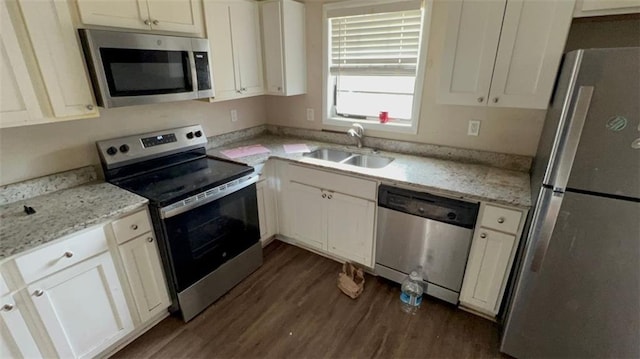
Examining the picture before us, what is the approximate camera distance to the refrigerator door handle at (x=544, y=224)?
4.27ft

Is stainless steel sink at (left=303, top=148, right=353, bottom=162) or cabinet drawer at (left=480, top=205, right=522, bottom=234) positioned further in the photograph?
stainless steel sink at (left=303, top=148, right=353, bottom=162)

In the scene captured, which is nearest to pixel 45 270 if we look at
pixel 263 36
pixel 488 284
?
pixel 263 36

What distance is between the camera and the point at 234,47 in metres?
2.27

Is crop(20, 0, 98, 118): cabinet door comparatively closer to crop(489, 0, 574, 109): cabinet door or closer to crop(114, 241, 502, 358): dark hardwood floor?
crop(114, 241, 502, 358): dark hardwood floor

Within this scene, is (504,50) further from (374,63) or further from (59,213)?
(59,213)

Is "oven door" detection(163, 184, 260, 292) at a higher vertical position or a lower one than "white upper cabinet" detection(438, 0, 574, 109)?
lower

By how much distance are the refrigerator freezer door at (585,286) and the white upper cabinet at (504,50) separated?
0.67 meters

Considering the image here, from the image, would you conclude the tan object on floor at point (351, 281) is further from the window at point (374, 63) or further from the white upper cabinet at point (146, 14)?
the white upper cabinet at point (146, 14)

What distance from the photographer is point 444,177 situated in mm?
1918

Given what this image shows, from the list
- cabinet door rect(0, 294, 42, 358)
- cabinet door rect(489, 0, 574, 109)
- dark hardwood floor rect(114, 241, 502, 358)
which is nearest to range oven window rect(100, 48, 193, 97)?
cabinet door rect(0, 294, 42, 358)

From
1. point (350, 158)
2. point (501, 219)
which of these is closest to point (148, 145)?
point (350, 158)

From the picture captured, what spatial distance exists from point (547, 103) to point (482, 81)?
13.6 inches

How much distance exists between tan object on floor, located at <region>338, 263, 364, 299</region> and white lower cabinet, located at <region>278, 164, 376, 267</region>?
0.29ft

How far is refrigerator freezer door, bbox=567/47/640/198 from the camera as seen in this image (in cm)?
110
